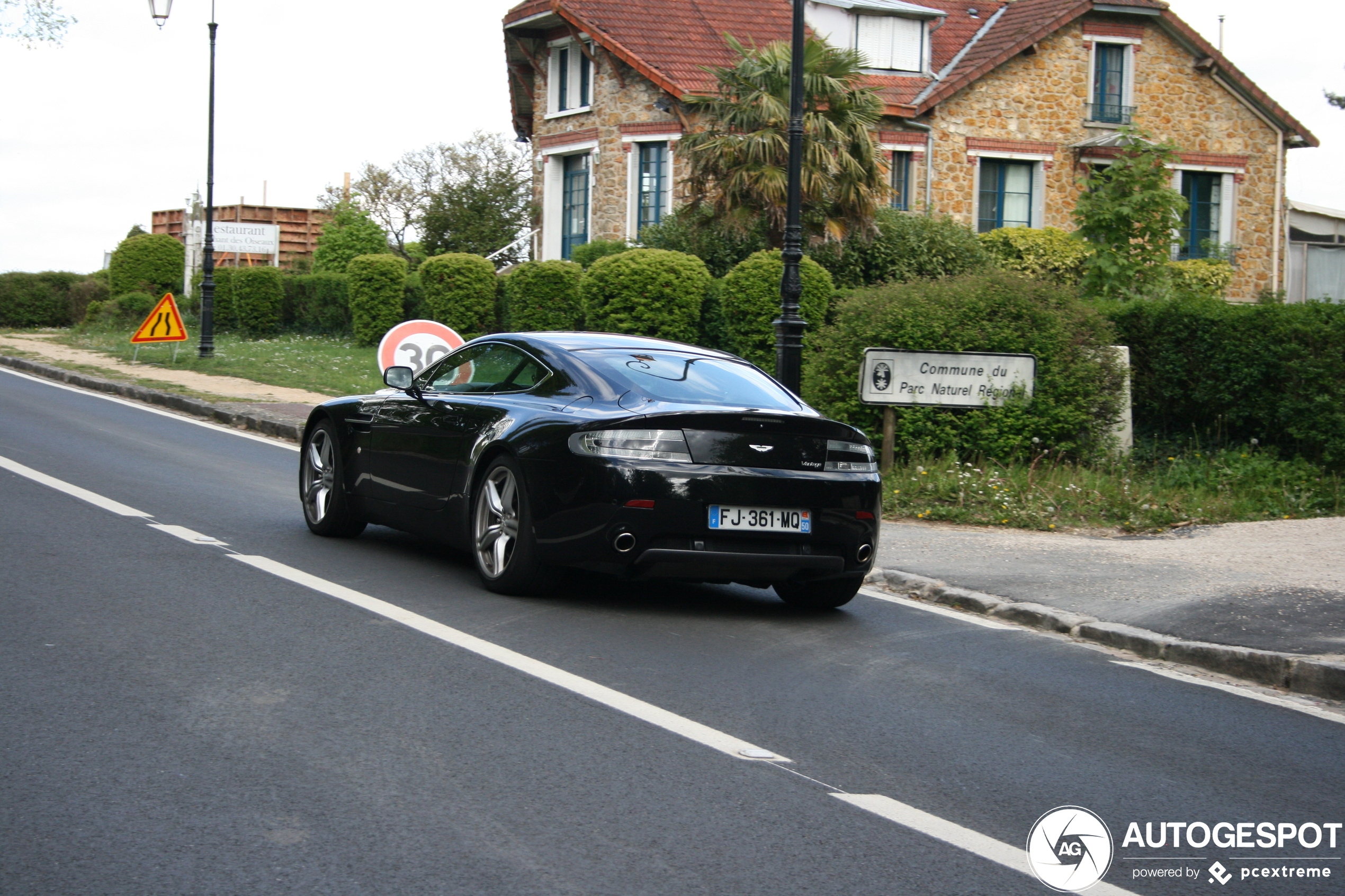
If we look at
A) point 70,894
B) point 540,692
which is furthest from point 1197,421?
point 70,894

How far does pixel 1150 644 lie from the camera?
7234 mm

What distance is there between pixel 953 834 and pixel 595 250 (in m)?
28.5

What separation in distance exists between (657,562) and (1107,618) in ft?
8.30

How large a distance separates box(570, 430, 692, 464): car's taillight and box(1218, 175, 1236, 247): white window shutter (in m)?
31.2

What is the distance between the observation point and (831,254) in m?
26.2

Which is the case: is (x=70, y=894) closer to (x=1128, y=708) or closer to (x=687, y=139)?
(x=1128, y=708)

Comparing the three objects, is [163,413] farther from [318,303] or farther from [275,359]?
[318,303]

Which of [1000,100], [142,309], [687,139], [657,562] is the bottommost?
[657,562]

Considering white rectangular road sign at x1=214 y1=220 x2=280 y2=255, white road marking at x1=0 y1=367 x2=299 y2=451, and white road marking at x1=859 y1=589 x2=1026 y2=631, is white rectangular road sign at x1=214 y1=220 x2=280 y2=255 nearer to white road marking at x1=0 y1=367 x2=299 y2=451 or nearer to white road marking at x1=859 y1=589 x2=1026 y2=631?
white road marking at x1=0 y1=367 x2=299 y2=451

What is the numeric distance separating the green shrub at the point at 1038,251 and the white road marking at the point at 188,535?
2423 centimetres

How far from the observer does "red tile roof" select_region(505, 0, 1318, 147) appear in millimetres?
33094

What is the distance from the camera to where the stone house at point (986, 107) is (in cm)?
3347

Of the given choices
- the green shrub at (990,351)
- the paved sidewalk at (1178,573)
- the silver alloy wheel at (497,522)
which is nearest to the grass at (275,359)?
the green shrub at (990,351)

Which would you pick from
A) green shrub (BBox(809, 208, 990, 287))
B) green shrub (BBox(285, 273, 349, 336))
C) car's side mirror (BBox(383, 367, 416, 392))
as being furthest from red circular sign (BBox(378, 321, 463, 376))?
green shrub (BBox(285, 273, 349, 336))
